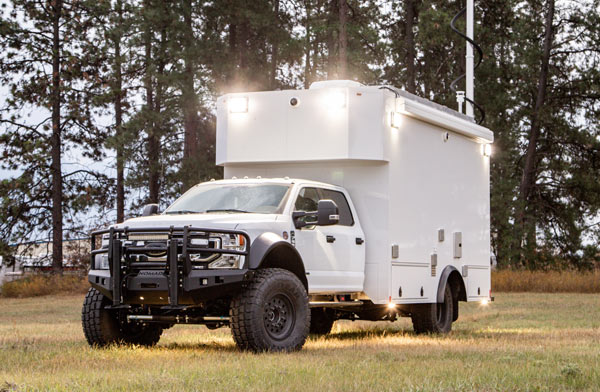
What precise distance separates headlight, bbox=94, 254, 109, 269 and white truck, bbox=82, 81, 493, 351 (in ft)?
0.08

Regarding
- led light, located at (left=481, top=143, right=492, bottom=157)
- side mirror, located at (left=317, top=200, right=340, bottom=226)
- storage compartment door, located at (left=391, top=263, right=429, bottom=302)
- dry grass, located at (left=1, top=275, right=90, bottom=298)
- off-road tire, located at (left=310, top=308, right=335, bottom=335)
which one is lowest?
dry grass, located at (left=1, top=275, right=90, bottom=298)

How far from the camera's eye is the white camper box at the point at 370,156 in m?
13.4

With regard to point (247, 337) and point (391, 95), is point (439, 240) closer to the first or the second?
point (391, 95)

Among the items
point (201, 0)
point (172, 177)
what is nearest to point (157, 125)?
point (172, 177)

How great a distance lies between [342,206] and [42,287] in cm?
2114

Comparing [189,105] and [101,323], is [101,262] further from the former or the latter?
[189,105]

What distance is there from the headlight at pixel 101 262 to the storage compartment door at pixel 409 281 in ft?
13.6

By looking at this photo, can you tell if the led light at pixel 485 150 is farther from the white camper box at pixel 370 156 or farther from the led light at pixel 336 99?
the led light at pixel 336 99

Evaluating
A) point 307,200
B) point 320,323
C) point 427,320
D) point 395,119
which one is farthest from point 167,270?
point 427,320

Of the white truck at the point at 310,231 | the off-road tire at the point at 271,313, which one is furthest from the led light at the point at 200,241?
the off-road tire at the point at 271,313

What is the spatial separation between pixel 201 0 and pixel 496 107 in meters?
12.0

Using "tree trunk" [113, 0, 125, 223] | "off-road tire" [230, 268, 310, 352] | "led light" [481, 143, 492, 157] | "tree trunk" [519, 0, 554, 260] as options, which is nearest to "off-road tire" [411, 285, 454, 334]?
"led light" [481, 143, 492, 157]

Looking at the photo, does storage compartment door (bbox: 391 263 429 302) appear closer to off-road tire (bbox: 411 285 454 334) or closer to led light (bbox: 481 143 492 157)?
off-road tire (bbox: 411 285 454 334)

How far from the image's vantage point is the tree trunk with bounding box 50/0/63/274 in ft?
116
